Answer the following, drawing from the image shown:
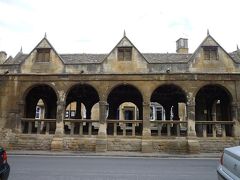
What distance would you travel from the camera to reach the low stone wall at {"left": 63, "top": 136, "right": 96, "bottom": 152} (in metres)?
16.7

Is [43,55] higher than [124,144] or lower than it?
higher

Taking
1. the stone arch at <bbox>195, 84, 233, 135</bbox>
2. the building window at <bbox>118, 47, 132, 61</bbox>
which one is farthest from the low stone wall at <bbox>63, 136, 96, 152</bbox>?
the stone arch at <bbox>195, 84, 233, 135</bbox>

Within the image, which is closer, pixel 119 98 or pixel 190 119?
pixel 190 119

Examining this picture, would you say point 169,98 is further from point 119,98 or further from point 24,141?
point 24,141

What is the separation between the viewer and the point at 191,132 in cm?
1648

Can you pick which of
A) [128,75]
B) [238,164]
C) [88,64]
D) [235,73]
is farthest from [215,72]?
[238,164]

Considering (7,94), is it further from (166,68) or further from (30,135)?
(166,68)

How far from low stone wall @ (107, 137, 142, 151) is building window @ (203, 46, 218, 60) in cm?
738

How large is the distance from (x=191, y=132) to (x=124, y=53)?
7015mm

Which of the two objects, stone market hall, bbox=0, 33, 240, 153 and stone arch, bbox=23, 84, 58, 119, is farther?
stone arch, bbox=23, 84, 58, 119

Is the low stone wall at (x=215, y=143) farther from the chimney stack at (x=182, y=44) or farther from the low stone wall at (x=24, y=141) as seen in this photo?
the chimney stack at (x=182, y=44)

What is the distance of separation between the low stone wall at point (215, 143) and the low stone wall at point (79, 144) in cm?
704

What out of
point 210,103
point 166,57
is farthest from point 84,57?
point 210,103

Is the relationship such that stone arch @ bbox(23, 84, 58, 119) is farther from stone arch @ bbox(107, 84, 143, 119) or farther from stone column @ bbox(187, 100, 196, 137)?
stone column @ bbox(187, 100, 196, 137)
